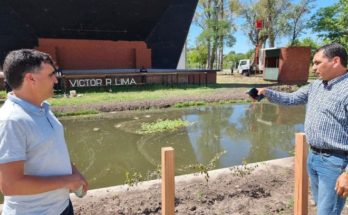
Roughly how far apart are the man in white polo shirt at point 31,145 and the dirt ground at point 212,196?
1857mm

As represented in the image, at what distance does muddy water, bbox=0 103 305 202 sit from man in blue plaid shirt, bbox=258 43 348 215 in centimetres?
332

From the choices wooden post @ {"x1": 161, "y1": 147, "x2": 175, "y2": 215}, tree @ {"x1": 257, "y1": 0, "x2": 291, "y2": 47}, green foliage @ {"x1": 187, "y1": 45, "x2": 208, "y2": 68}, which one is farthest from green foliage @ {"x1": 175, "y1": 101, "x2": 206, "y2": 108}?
green foliage @ {"x1": 187, "y1": 45, "x2": 208, "y2": 68}

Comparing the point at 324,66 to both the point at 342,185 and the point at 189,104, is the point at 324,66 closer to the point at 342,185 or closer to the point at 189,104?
the point at 342,185

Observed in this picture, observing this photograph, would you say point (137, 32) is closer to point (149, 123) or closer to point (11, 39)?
point (11, 39)

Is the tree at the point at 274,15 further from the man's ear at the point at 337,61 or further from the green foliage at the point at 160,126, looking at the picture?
the man's ear at the point at 337,61

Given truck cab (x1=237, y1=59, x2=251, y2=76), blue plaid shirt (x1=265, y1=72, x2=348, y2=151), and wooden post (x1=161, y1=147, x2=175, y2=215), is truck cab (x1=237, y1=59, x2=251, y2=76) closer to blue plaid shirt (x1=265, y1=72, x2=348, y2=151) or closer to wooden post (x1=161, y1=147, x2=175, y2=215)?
blue plaid shirt (x1=265, y1=72, x2=348, y2=151)

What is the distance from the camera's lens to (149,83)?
21.0m

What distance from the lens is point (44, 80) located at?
2.08 metres

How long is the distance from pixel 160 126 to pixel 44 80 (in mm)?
7669

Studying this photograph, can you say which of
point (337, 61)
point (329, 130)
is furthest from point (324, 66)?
point (329, 130)

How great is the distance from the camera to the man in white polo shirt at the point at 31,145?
1880 mm

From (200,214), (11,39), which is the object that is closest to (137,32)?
(11,39)

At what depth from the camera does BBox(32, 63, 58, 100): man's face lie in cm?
205

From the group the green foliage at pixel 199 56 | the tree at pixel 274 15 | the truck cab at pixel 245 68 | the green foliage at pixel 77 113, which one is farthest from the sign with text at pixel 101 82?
the green foliage at pixel 199 56
